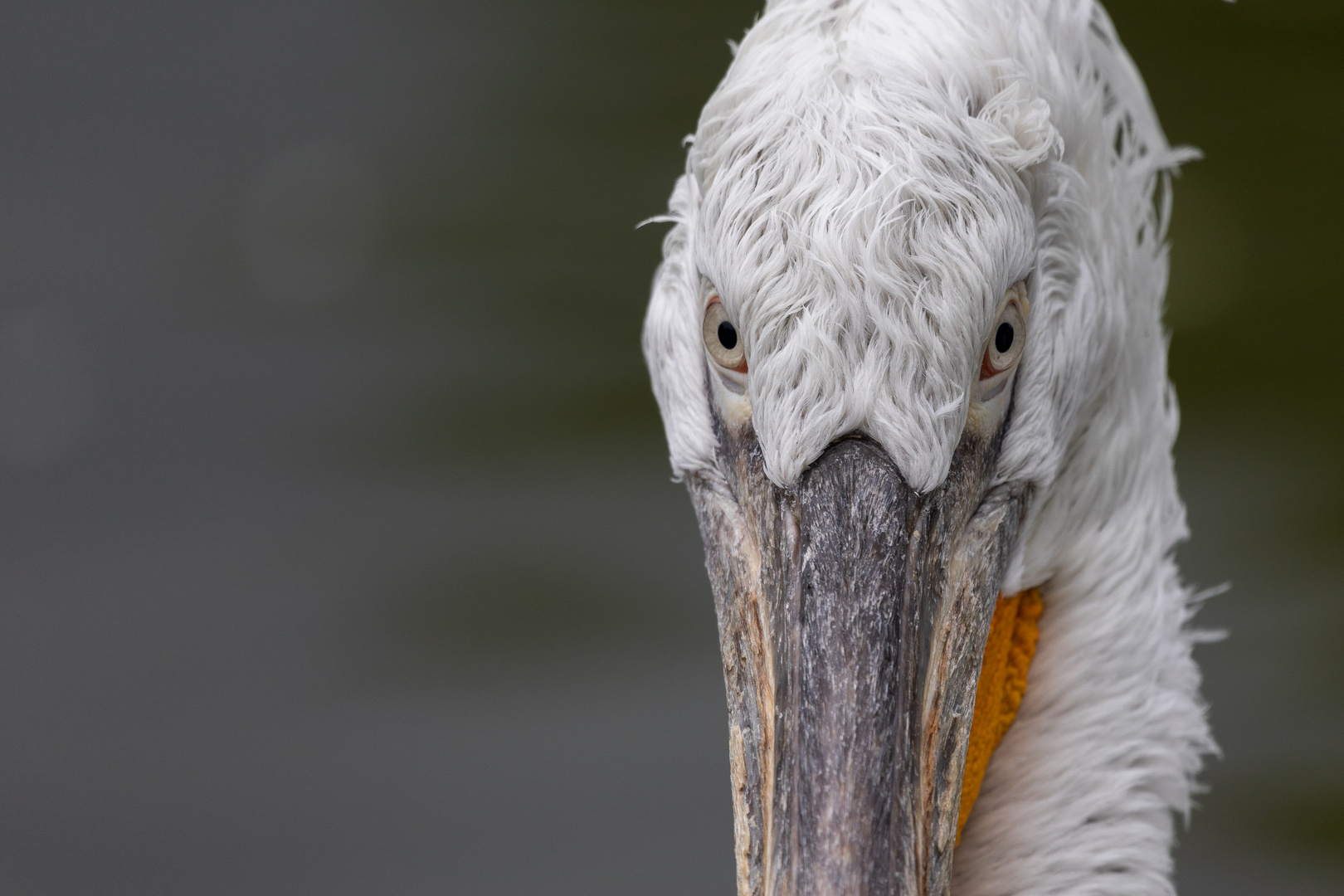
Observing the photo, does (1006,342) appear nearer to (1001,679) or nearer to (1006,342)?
(1006,342)

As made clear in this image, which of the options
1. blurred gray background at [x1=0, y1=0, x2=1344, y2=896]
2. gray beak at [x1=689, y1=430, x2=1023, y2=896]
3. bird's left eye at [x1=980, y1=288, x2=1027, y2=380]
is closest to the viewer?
gray beak at [x1=689, y1=430, x2=1023, y2=896]

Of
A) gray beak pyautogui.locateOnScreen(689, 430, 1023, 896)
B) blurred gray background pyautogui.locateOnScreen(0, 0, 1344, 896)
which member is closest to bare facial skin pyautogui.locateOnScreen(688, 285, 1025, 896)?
gray beak pyautogui.locateOnScreen(689, 430, 1023, 896)

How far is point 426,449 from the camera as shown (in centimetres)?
527

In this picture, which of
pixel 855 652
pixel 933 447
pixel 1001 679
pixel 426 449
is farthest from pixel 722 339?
pixel 426 449

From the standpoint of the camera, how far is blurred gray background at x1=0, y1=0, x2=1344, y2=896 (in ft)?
15.0

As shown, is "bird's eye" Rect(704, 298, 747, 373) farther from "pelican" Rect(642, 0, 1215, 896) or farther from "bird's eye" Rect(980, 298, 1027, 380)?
"bird's eye" Rect(980, 298, 1027, 380)

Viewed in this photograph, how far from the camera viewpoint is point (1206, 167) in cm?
560

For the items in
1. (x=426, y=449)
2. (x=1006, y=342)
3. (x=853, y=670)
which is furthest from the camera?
(x=426, y=449)

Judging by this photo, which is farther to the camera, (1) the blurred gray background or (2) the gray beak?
(1) the blurred gray background

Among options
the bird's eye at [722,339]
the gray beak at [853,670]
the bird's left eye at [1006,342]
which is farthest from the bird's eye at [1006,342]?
the bird's eye at [722,339]

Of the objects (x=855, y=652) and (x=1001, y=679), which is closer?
(x=855, y=652)

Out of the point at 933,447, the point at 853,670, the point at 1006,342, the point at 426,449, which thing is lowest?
the point at 853,670

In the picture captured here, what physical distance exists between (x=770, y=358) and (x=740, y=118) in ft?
1.42

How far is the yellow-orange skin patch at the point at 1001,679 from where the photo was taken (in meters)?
2.38
